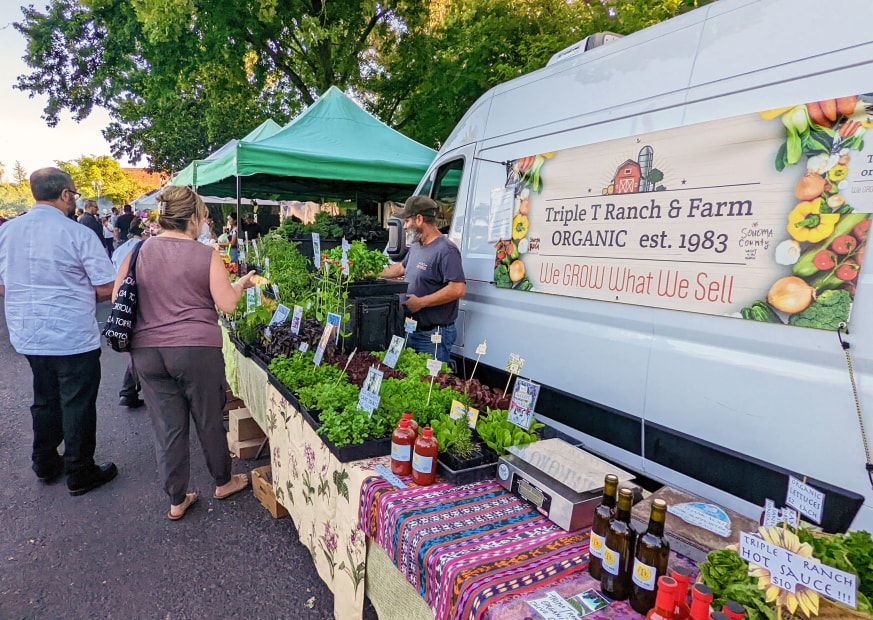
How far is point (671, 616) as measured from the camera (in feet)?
3.57

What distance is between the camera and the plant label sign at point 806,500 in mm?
1249

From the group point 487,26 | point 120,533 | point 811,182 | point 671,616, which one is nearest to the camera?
point 671,616

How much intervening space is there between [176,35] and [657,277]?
11258 mm

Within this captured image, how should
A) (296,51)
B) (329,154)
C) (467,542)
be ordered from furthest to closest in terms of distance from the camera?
(296,51), (329,154), (467,542)

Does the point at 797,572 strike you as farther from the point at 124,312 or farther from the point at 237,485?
the point at 237,485

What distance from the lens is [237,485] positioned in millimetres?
3553

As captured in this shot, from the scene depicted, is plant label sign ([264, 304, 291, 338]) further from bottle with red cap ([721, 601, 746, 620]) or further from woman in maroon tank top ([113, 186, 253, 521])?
bottle with red cap ([721, 601, 746, 620])

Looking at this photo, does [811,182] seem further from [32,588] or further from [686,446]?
[32,588]

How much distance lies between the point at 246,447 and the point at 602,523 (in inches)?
136

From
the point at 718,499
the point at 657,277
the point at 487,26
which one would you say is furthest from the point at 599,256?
the point at 487,26

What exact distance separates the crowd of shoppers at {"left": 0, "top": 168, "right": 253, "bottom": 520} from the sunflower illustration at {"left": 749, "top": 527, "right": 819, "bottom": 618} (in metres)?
2.73

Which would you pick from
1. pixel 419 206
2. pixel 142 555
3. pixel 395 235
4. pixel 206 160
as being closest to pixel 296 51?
pixel 206 160

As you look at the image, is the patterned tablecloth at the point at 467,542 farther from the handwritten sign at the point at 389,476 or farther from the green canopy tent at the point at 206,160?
the green canopy tent at the point at 206,160

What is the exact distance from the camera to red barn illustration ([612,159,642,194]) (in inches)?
98.8
